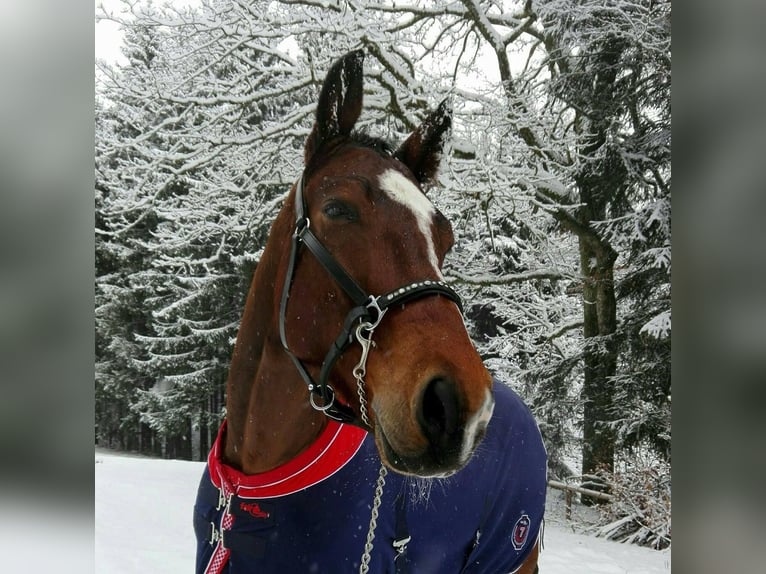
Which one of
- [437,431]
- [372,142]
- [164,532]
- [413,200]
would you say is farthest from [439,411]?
[164,532]

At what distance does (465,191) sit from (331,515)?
5.15ft

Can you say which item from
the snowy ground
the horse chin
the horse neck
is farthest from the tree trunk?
the horse chin

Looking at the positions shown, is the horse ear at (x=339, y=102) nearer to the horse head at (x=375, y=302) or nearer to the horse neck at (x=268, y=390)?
the horse head at (x=375, y=302)

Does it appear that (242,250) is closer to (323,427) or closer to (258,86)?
(258,86)

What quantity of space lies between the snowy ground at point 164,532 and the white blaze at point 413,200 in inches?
63.1

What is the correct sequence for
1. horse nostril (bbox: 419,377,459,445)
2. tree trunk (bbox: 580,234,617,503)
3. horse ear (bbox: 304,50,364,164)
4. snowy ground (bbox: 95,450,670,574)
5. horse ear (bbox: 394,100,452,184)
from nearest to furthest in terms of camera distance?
horse nostril (bbox: 419,377,459,445), horse ear (bbox: 304,50,364,164), horse ear (bbox: 394,100,452,184), snowy ground (bbox: 95,450,670,574), tree trunk (bbox: 580,234,617,503)

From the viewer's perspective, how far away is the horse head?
0.71 meters

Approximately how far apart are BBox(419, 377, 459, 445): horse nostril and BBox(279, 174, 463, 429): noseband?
4.9 inches

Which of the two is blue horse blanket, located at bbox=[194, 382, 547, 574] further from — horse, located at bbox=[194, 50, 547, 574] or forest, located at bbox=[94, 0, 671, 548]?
forest, located at bbox=[94, 0, 671, 548]

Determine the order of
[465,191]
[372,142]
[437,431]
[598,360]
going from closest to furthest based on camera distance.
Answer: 1. [437,431]
2. [372,142]
3. [598,360]
4. [465,191]

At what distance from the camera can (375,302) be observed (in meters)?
0.78

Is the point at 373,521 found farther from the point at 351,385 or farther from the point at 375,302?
the point at 375,302

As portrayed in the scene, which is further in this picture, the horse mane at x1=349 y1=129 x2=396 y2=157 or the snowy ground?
the snowy ground
